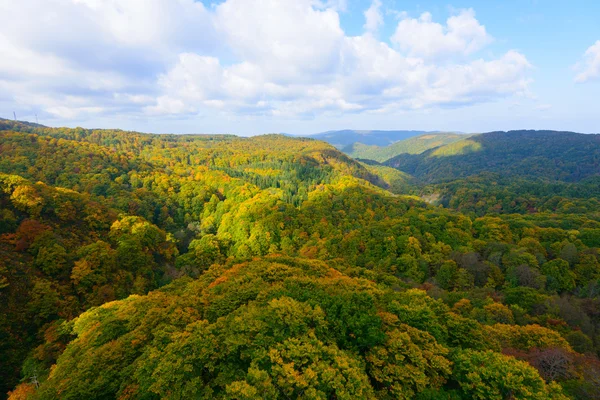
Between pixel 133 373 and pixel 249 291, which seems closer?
pixel 133 373

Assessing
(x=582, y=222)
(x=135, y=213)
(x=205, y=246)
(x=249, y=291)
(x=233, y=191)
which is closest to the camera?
(x=249, y=291)

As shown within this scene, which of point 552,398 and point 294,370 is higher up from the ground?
point 294,370

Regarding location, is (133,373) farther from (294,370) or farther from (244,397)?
(294,370)

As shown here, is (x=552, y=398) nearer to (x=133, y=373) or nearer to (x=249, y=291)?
(x=249, y=291)

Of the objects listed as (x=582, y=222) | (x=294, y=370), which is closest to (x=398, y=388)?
(x=294, y=370)

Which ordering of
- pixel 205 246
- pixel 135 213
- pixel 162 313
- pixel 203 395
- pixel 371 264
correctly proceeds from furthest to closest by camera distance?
pixel 135 213 → pixel 205 246 → pixel 371 264 → pixel 162 313 → pixel 203 395

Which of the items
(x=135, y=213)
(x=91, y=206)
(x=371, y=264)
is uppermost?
(x=91, y=206)

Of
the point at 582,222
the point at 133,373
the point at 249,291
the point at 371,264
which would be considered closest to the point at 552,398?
the point at 249,291
